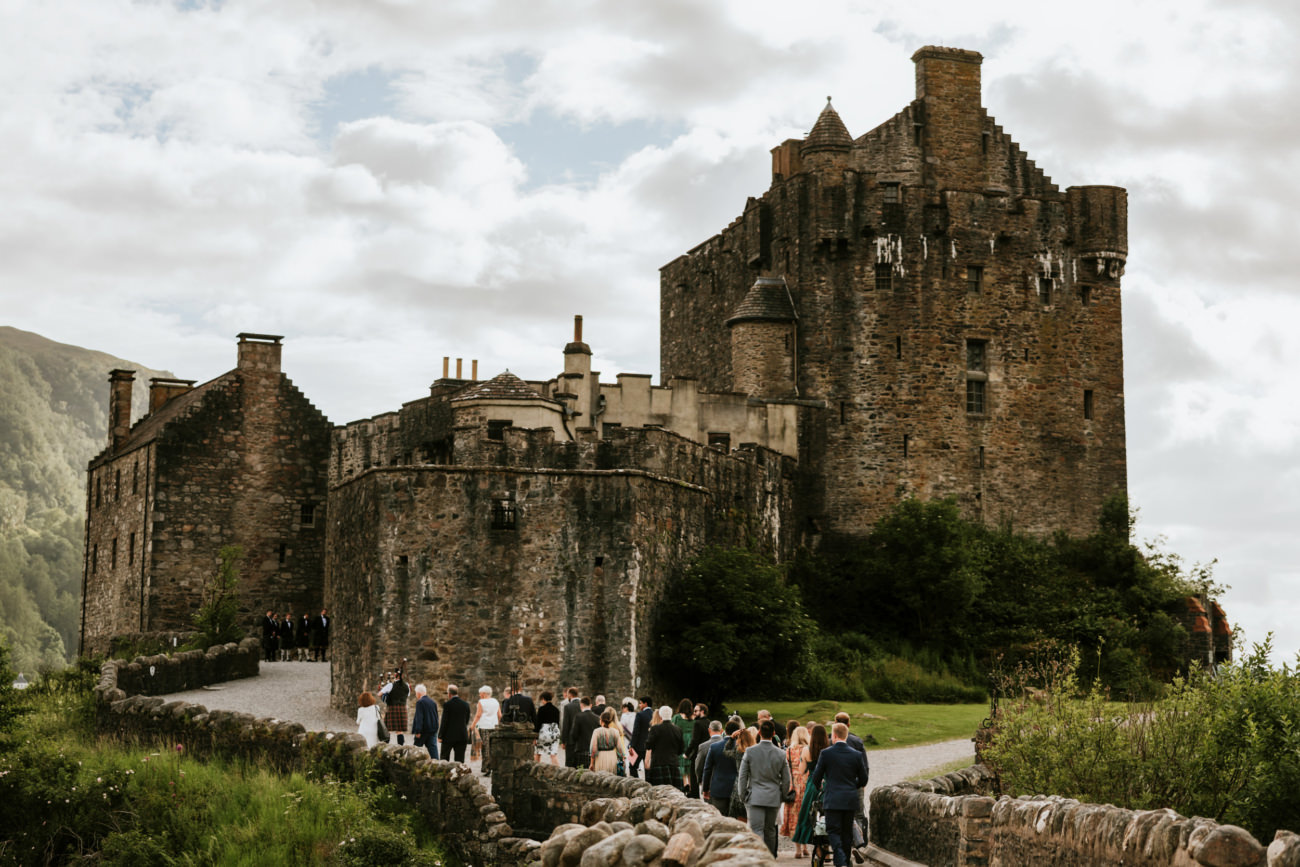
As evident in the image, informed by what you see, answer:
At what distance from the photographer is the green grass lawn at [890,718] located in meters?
34.4

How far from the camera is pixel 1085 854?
13.7 m

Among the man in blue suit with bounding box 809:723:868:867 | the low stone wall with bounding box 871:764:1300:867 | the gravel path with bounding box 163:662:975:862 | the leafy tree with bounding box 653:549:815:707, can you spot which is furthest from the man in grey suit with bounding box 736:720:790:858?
the leafy tree with bounding box 653:549:815:707

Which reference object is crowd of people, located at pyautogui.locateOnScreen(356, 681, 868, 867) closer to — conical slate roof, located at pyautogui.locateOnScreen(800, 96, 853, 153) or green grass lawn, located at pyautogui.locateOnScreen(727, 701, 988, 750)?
green grass lawn, located at pyautogui.locateOnScreen(727, 701, 988, 750)

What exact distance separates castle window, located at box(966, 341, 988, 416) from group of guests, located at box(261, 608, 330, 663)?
70.5 ft

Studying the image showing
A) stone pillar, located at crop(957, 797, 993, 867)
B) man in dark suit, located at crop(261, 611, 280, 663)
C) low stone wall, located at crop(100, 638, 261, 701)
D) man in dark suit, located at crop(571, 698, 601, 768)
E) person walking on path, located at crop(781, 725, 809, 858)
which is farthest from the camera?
man in dark suit, located at crop(261, 611, 280, 663)

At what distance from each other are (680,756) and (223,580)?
97.0 ft

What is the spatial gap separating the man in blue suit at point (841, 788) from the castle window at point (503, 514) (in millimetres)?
18576

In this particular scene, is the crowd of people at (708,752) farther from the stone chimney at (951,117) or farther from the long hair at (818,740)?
the stone chimney at (951,117)

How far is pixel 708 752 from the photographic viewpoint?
861 inches

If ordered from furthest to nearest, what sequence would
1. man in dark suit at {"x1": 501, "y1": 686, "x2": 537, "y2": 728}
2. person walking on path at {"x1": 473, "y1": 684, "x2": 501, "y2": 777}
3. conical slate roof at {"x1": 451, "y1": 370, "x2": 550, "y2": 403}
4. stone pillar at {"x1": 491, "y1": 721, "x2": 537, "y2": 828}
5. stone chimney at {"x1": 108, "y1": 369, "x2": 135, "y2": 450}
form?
1. stone chimney at {"x1": 108, "y1": 369, "x2": 135, "y2": 450}
2. conical slate roof at {"x1": 451, "y1": 370, "x2": 550, "y2": 403}
3. person walking on path at {"x1": 473, "y1": 684, "x2": 501, "y2": 777}
4. man in dark suit at {"x1": 501, "y1": 686, "x2": 537, "y2": 728}
5. stone pillar at {"x1": 491, "y1": 721, "x2": 537, "y2": 828}

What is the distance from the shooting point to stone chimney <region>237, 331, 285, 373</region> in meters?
55.1

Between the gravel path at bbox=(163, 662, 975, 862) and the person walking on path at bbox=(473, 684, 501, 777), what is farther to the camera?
the gravel path at bbox=(163, 662, 975, 862)

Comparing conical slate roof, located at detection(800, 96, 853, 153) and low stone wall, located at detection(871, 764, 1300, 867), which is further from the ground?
conical slate roof, located at detection(800, 96, 853, 153)

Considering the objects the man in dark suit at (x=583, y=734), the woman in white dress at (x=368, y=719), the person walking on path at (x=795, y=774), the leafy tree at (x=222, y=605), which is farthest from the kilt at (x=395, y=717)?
the leafy tree at (x=222, y=605)
